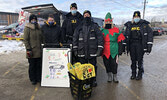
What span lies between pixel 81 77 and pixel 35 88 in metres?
1.72

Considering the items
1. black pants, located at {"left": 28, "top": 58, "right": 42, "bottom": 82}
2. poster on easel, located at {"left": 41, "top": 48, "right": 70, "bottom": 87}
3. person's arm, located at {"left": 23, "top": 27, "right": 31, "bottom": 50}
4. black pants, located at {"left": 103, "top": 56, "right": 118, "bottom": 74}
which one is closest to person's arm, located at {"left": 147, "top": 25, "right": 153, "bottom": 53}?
black pants, located at {"left": 103, "top": 56, "right": 118, "bottom": 74}

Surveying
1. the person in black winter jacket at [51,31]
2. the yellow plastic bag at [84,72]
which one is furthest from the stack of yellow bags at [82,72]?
the person in black winter jacket at [51,31]

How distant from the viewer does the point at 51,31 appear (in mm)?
3963

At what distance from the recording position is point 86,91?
3.08 meters

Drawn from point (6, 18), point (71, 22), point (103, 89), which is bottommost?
point (103, 89)

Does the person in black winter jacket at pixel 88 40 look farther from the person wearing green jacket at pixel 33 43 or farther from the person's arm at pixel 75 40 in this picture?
the person wearing green jacket at pixel 33 43

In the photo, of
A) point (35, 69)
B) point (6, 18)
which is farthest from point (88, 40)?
point (6, 18)

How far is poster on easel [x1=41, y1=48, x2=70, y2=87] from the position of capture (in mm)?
3801

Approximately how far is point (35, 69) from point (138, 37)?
11.1 feet

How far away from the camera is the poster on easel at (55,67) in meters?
3.80

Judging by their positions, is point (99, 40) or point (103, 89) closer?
point (99, 40)

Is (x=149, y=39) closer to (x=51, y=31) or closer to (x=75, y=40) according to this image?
(x=75, y=40)

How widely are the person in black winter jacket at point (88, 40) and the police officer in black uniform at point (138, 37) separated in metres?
1.25

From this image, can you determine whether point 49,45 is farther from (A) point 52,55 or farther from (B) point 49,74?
(B) point 49,74
